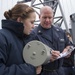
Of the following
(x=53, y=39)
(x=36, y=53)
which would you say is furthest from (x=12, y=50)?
(x=53, y=39)

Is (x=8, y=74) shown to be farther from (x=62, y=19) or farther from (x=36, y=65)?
(x=62, y=19)

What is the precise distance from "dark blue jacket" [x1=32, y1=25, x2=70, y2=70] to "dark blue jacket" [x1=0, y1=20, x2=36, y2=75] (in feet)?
2.77

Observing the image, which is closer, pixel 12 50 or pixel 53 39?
pixel 12 50

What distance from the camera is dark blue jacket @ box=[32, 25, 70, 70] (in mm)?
2264

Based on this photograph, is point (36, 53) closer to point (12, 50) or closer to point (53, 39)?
point (12, 50)

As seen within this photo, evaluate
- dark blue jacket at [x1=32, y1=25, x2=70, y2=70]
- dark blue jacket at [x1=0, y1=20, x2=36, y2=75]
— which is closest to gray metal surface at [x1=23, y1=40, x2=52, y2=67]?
dark blue jacket at [x1=0, y1=20, x2=36, y2=75]

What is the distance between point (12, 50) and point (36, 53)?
156mm

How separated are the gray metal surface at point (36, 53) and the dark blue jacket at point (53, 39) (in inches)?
33.8

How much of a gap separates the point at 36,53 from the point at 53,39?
953 millimetres

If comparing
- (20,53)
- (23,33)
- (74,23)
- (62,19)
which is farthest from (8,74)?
(62,19)

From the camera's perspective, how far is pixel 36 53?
4.54 feet

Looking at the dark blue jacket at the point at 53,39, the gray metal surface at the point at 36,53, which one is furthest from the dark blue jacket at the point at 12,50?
the dark blue jacket at the point at 53,39

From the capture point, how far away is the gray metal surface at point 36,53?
137 cm

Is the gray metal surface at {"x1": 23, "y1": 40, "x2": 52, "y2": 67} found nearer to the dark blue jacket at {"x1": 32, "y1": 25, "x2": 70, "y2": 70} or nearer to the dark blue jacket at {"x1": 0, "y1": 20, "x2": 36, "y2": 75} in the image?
the dark blue jacket at {"x1": 0, "y1": 20, "x2": 36, "y2": 75}
